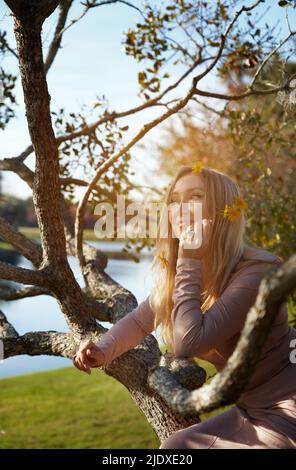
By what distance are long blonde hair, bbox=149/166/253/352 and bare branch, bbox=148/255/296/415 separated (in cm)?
61

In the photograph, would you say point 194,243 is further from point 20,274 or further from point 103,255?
point 103,255

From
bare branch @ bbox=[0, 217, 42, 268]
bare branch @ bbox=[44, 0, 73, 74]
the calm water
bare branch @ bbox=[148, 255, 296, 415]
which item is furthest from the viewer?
the calm water

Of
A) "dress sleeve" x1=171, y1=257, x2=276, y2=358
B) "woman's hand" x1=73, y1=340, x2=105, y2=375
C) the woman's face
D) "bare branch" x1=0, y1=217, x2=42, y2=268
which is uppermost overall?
the woman's face

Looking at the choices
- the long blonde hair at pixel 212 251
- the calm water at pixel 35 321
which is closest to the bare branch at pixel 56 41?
the long blonde hair at pixel 212 251

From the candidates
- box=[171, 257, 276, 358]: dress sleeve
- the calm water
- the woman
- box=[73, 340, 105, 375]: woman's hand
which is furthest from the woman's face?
the calm water

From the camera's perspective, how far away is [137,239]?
501cm

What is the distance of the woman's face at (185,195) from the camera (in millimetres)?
2221

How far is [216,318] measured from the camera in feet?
6.16

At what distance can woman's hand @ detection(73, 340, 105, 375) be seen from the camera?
2.22 metres

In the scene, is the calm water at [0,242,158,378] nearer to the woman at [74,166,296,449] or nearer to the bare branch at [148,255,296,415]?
the woman at [74,166,296,449]

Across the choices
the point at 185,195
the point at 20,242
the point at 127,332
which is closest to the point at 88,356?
the point at 127,332
